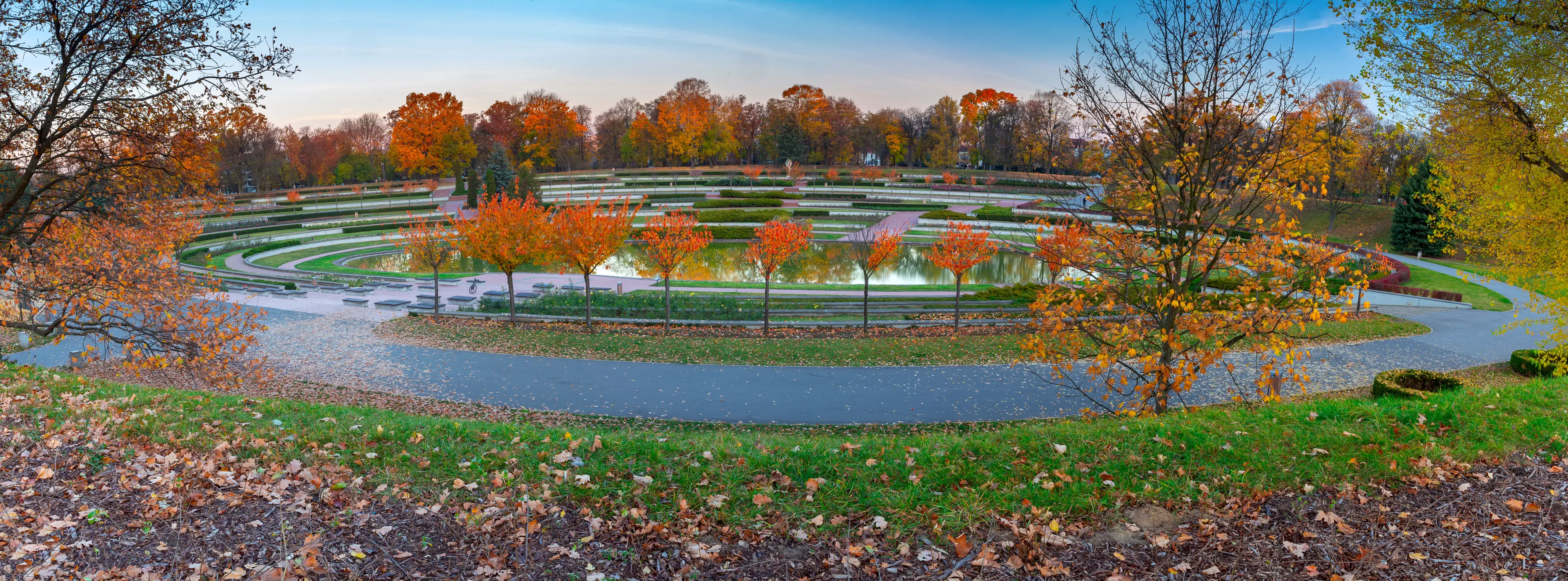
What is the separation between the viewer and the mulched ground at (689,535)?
4.66 meters

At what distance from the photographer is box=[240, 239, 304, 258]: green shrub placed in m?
37.6

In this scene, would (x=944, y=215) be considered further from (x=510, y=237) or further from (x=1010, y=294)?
(x=510, y=237)

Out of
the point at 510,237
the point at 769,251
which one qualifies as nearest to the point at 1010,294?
the point at 769,251

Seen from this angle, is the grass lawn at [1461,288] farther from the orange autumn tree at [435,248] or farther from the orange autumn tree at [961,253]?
the orange autumn tree at [435,248]

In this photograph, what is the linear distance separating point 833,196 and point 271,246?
37893 millimetres

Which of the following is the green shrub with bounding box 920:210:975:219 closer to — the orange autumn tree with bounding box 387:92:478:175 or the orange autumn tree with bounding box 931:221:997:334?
the orange autumn tree with bounding box 931:221:997:334

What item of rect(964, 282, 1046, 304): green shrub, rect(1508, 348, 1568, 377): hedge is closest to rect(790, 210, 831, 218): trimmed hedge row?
rect(964, 282, 1046, 304): green shrub

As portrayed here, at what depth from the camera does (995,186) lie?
68688 mm

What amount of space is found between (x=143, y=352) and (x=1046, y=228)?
13.8 m

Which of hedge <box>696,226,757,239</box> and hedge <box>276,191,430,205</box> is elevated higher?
hedge <box>276,191,430,205</box>

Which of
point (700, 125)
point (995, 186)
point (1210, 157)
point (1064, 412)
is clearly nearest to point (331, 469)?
point (1210, 157)

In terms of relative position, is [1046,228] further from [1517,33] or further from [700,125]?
[700,125]

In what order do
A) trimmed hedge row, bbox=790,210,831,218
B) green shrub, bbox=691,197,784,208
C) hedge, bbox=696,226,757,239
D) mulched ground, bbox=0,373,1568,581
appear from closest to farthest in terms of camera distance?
mulched ground, bbox=0,373,1568,581, hedge, bbox=696,226,757,239, trimmed hedge row, bbox=790,210,831,218, green shrub, bbox=691,197,784,208

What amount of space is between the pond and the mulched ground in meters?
25.7
